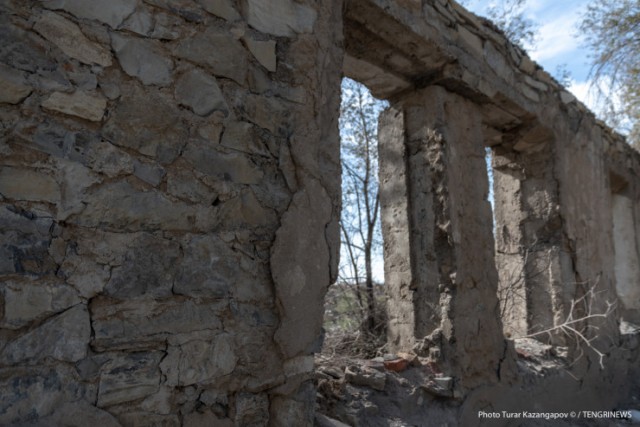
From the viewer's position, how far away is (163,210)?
156 cm

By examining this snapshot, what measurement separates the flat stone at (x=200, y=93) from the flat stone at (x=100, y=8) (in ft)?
0.79

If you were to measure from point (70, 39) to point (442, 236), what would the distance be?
213 cm

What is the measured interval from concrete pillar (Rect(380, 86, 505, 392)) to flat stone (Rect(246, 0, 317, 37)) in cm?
124

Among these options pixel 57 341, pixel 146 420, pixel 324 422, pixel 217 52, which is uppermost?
pixel 217 52

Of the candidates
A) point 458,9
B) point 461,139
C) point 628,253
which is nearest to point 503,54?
point 458,9

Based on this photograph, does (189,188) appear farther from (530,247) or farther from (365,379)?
(530,247)

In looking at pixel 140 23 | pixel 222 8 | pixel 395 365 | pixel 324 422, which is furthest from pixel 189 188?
pixel 395 365

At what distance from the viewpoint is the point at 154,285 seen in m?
1.51

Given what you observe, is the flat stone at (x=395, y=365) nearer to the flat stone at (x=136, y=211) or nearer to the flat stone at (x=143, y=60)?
the flat stone at (x=136, y=211)

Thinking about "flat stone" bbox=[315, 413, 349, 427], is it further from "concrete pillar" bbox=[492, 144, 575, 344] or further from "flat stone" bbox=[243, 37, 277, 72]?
"concrete pillar" bbox=[492, 144, 575, 344]

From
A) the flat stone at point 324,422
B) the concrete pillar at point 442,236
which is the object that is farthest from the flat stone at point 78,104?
the concrete pillar at point 442,236

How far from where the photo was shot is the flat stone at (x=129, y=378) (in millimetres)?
1394

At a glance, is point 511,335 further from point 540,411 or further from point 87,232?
point 87,232

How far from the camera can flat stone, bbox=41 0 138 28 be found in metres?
1.43
